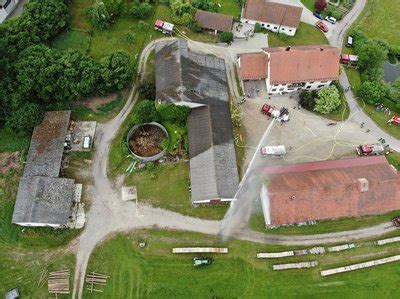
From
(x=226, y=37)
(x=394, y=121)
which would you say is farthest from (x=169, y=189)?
(x=394, y=121)

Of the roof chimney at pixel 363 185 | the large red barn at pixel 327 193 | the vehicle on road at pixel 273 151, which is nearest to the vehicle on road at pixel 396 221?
the large red barn at pixel 327 193

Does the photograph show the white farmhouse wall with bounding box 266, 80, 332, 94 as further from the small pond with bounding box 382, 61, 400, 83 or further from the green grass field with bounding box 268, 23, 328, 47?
the small pond with bounding box 382, 61, 400, 83

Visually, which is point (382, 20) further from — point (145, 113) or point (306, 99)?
point (145, 113)

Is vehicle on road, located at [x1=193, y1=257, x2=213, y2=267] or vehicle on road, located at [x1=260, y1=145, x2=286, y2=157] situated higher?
vehicle on road, located at [x1=260, y1=145, x2=286, y2=157]

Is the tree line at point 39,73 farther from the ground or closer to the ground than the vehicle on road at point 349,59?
closer to the ground

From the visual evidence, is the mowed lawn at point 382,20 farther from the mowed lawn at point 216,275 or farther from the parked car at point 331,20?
the mowed lawn at point 216,275

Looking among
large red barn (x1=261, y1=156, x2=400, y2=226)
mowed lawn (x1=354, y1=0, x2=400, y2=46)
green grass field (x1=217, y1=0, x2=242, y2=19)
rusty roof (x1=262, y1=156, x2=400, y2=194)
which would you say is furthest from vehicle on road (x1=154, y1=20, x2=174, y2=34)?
mowed lawn (x1=354, y1=0, x2=400, y2=46)
